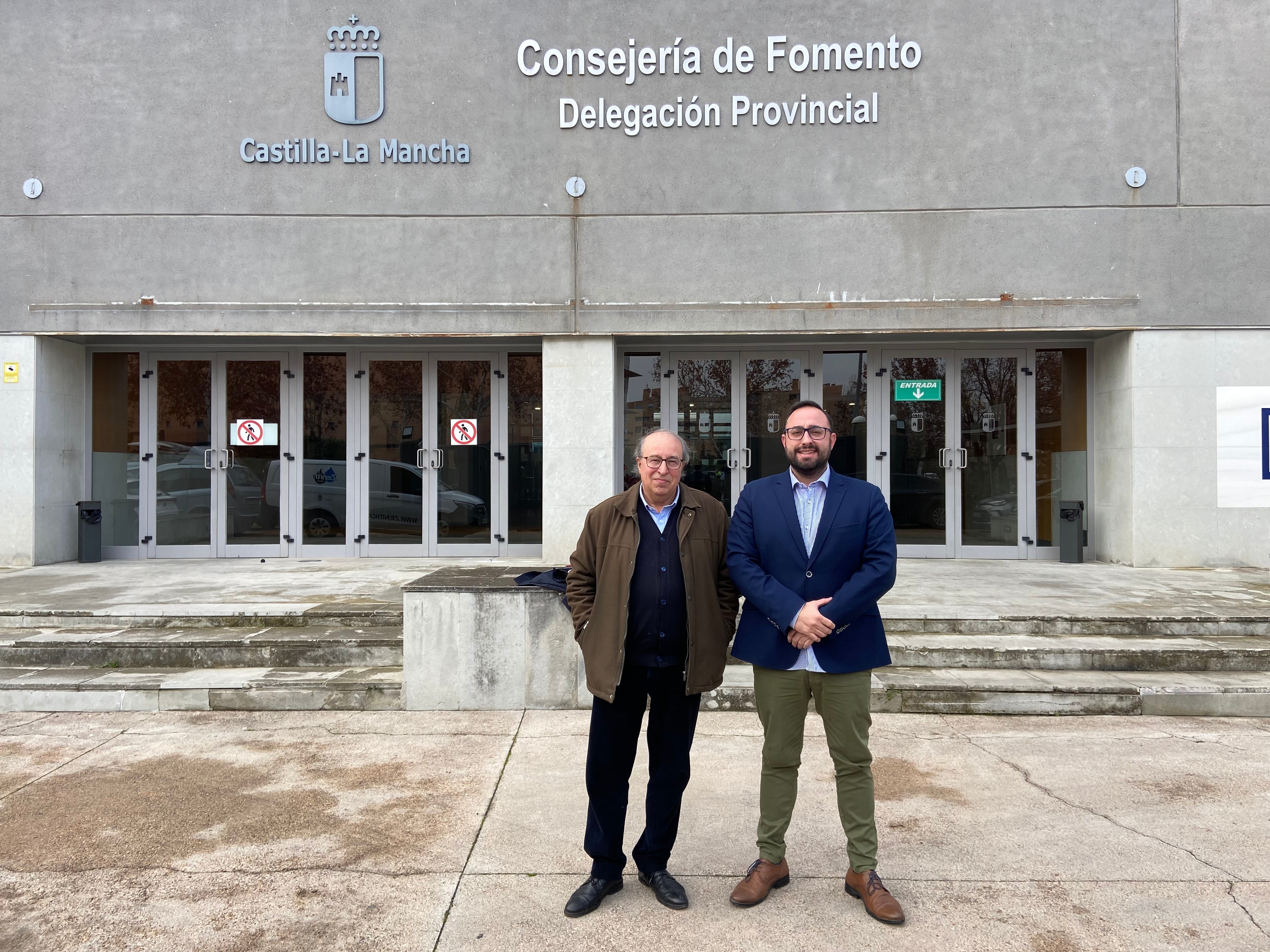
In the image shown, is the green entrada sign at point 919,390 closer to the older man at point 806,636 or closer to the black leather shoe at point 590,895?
the older man at point 806,636

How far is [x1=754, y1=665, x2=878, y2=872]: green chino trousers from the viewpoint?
341cm

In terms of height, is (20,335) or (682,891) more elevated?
(20,335)

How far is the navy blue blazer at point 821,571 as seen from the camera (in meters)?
3.36

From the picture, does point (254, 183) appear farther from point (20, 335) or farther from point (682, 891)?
point (682, 891)

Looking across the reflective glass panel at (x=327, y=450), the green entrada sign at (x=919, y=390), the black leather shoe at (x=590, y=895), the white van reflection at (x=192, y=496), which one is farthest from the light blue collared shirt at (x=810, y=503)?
the white van reflection at (x=192, y=496)

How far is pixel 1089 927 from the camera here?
126 inches

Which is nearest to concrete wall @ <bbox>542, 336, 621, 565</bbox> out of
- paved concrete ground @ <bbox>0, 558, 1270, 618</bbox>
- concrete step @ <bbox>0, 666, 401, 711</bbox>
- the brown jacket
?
paved concrete ground @ <bbox>0, 558, 1270, 618</bbox>

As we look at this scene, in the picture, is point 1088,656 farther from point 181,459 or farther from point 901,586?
point 181,459

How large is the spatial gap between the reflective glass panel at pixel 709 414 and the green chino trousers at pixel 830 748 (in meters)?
8.48

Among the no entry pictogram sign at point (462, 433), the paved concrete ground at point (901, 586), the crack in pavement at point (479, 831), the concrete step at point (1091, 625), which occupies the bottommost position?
the crack in pavement at point (479, 831)

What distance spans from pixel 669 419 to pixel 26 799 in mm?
8595

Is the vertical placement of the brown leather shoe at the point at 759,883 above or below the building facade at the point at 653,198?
below

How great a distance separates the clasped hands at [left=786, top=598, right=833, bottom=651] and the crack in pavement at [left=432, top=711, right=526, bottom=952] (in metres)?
1.61

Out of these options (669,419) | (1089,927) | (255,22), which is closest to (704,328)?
(669,419)
